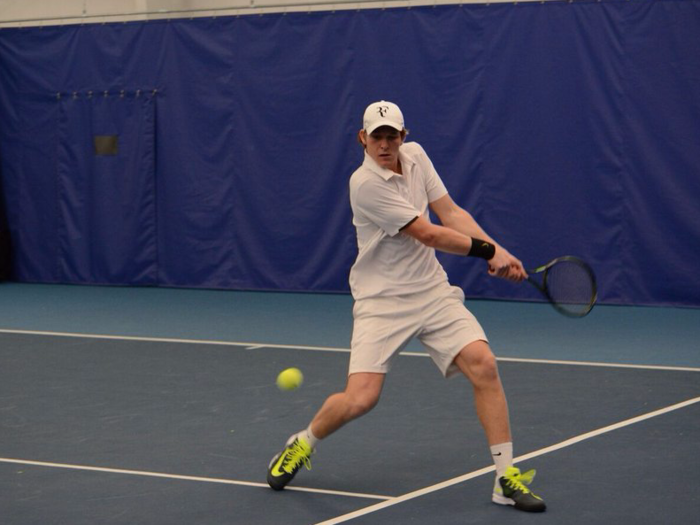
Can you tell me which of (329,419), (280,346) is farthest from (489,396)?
(280,346)

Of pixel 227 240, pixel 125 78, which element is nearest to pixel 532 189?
pixel 227 240

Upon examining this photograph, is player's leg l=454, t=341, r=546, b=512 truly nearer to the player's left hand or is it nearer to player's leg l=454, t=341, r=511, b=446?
player's leg l=454, t=341, r=511, b=446

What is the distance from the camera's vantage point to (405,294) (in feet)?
16.9

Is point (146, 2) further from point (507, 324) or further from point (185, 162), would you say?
point (507, 324)

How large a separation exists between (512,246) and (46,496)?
7.58 metres

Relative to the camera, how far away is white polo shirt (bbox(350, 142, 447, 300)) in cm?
502

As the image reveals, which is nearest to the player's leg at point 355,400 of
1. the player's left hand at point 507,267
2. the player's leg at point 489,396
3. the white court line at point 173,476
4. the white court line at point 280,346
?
the white court line at point 173,476

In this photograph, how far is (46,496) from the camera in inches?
203

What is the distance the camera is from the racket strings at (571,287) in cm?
567

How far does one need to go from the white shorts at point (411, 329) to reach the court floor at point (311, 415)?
1.81 ft

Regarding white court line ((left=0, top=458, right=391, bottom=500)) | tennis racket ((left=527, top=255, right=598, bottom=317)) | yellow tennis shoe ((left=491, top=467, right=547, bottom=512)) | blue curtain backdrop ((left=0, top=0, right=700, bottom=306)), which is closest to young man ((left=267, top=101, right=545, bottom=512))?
yellow tennis shoe ((left=491, top=467, right=547, bottom=512))

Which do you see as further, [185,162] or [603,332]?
[185,162]

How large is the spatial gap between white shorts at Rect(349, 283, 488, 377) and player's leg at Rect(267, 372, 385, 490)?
0.06 metres

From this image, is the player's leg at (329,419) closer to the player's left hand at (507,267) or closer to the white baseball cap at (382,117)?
the player's left hand at (507,267)
